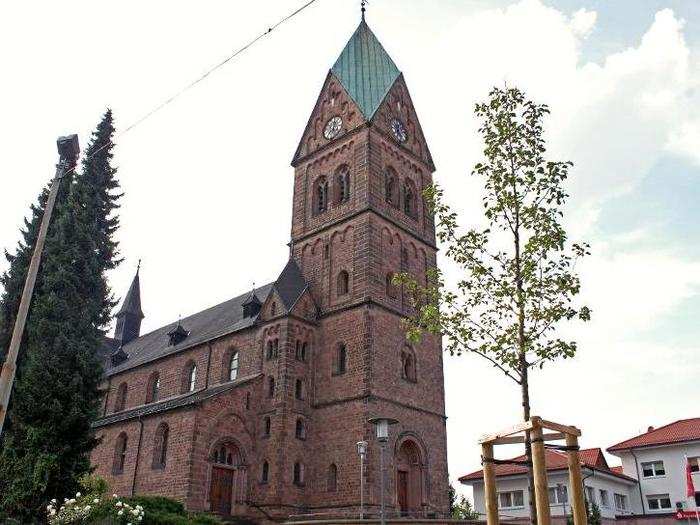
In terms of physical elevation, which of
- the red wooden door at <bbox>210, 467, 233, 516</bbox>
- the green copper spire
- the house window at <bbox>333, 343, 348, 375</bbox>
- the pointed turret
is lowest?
the red wooden door at <bbox>210, 467, 233, 516</bbox>

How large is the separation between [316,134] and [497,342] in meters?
29.8

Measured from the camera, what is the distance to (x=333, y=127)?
39.5 meters

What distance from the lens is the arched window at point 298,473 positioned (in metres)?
29.9

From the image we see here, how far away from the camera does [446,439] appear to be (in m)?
33.3

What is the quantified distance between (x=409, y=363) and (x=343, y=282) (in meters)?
5.51

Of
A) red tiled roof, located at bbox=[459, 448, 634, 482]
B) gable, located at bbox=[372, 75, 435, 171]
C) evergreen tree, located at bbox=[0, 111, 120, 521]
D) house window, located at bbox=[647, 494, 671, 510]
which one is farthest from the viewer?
house window, located at bbox=[647, 494, 671, 510]

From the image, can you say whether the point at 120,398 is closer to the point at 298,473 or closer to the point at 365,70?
the point at 298,473

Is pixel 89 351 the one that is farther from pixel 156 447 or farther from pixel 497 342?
pixel 497 342

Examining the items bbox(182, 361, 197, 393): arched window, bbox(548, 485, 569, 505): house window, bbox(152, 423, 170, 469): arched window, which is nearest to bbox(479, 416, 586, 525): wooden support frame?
bbox(152, 423, 170, 469): arched window

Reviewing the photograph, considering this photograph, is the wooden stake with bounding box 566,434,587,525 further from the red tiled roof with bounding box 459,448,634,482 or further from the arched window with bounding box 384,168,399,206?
the red tiled roof with bounding box 459,448,634,482

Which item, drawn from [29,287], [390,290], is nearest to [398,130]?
[390,290]

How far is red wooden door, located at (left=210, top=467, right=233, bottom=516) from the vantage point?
1142 inches

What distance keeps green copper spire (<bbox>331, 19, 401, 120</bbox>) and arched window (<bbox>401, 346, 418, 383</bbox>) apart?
13.8 metres

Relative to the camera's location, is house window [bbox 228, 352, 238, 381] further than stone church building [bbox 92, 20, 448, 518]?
Yes
